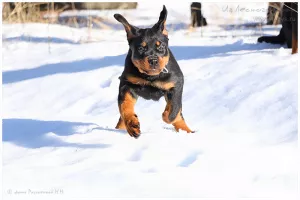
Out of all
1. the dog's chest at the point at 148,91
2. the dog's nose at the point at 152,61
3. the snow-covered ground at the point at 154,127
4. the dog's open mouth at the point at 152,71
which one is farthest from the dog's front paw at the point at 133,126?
the dog's nose at the point at 152,61

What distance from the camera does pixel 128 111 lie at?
15.2 feet

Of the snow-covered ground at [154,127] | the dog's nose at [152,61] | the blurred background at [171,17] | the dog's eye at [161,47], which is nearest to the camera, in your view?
the snow-covered ground at [154,127]

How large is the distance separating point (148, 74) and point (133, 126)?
36 centimetres

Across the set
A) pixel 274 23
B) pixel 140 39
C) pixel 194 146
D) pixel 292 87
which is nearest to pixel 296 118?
pixel 292 87

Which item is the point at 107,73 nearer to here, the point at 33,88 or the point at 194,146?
the point at 33,88

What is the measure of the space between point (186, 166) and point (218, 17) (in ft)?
25.7

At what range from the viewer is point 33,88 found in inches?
297

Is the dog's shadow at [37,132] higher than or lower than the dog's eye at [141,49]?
lower

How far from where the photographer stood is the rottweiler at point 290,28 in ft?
22.7

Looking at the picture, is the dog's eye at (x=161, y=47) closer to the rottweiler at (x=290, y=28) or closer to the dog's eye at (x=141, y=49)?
the dog's eye at (x=141, y=49)

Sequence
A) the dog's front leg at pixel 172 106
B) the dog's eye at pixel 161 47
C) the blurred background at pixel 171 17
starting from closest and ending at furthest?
the dog's eye at pixel 161 47 → the dog's front leg at pixel 172 106 → the blurred background at pixel 171 17

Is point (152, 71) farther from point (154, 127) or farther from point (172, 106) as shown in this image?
point (154, 127)

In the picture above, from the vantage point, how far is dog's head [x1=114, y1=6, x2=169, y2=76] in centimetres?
439

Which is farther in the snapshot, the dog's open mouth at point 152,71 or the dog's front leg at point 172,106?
the dog's front leg at point 172,106
